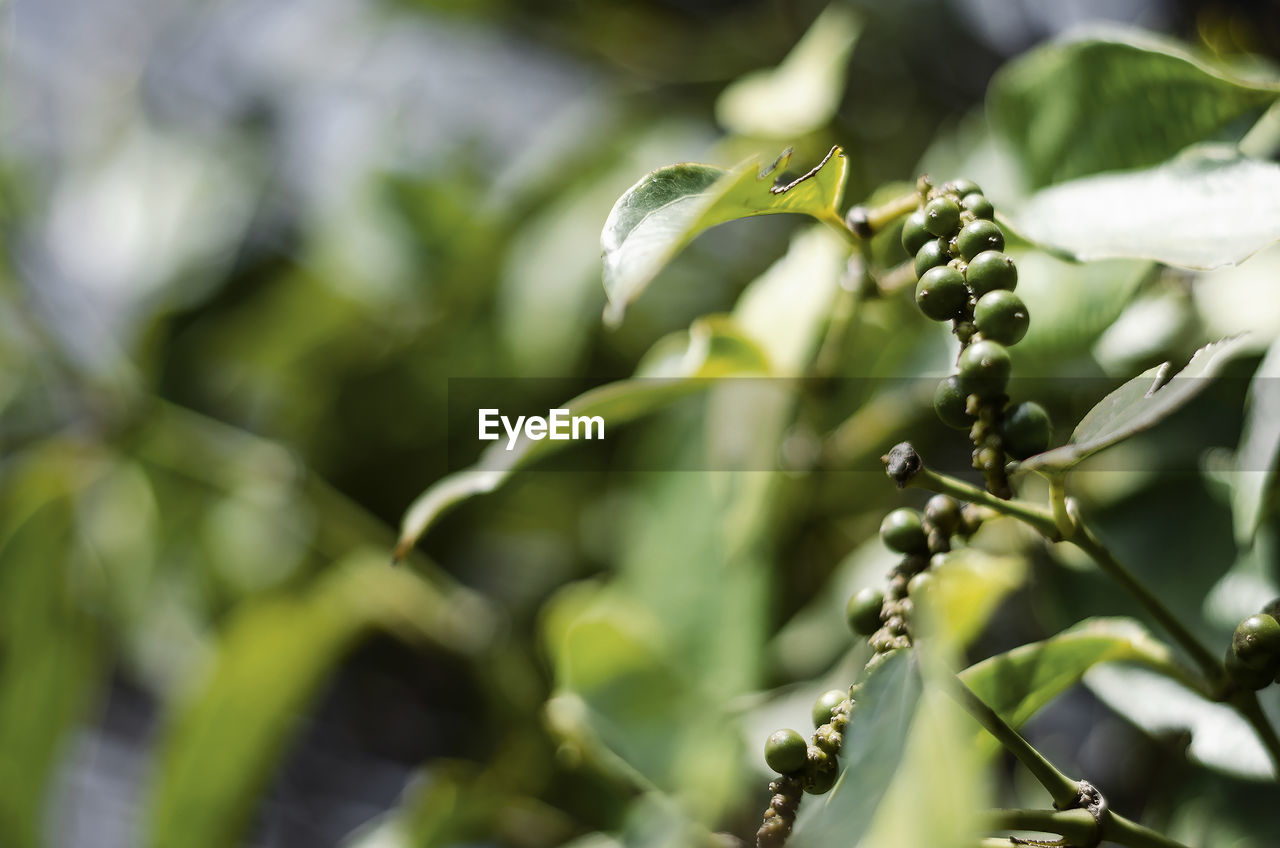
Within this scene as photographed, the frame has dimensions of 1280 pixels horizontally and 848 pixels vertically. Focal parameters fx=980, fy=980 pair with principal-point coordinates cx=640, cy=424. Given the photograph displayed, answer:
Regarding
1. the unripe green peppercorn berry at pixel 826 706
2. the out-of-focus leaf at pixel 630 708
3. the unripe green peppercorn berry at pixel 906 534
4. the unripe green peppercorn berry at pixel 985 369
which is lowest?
the out-of-focus leaf at pixel 630 708

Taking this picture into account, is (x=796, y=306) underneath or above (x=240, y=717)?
above

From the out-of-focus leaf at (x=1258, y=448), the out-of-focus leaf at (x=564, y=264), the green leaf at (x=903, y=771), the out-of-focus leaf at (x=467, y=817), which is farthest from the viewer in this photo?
the out-of-focus leaf at (x=564, y=264)

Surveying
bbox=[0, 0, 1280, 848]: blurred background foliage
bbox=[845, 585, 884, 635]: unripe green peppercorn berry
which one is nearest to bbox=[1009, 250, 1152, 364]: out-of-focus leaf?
bbox=[0, 0, 1280, 848]: blurred background foliage

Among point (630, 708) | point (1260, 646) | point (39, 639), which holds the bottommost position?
point (39, 639)

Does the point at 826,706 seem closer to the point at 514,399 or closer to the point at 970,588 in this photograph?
the point at 970,588

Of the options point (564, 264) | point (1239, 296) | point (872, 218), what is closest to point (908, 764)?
point (872, 218)

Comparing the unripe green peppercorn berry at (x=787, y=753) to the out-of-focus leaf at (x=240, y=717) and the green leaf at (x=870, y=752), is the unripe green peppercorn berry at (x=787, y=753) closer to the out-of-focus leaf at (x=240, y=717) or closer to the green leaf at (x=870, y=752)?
the green leaf at (x=870, y=752)
